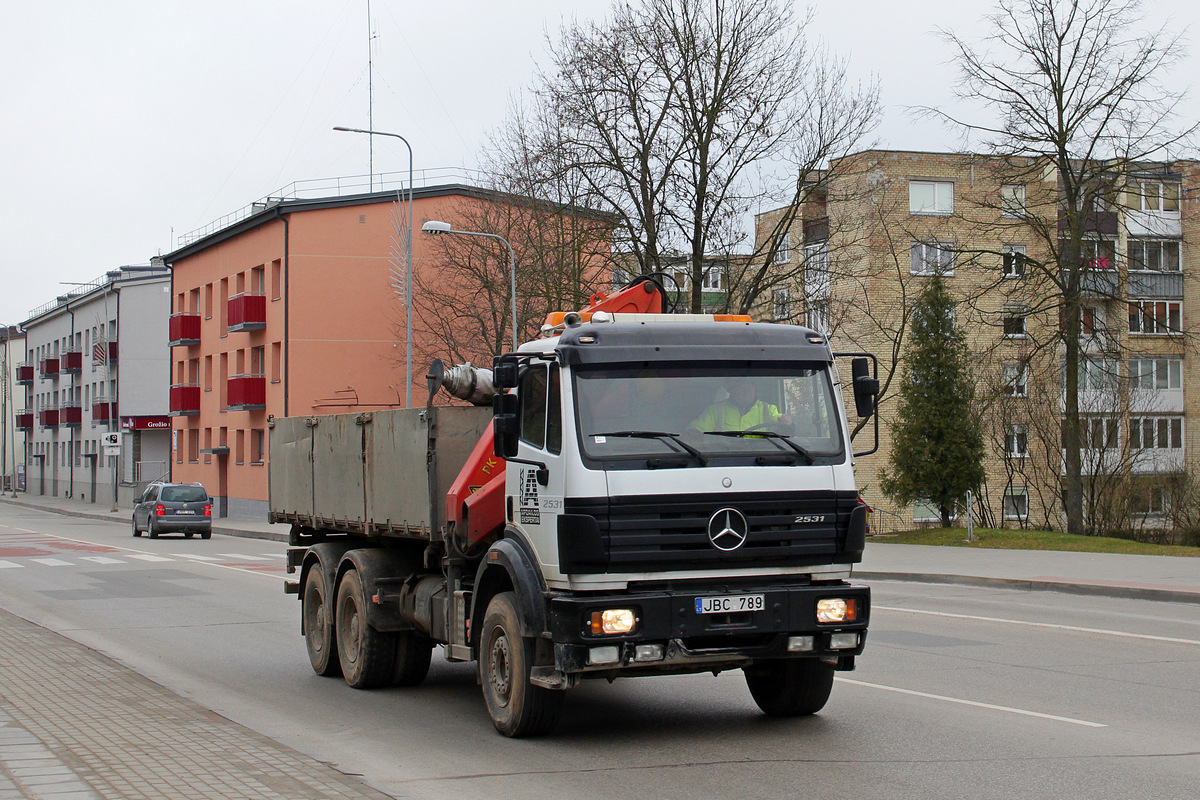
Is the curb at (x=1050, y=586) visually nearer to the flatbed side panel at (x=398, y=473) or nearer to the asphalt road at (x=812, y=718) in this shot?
the asphalt road at (x=812, y=718)

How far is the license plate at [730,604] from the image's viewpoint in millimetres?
7418

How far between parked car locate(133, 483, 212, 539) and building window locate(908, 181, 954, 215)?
93.6ft

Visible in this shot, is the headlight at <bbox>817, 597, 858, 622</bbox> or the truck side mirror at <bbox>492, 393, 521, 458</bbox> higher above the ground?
the truck side mirror at <bbox>492, 393, 521, 458</bbox>

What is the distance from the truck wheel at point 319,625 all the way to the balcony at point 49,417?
83.7 meters

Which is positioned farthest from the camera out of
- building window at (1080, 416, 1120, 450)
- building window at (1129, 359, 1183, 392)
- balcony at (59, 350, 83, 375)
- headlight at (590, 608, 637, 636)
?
balcony at (59, 350, 83, 375)

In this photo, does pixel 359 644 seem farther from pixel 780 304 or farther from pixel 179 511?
pixel 179 511

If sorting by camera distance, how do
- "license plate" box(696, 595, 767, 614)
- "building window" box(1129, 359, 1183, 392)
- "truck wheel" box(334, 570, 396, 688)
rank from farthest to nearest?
"building window" box(1129, 359, 1183, 392) < "truck wheel" box(334, 570, 396, 688) < "license plate" box(696, 595, 767, 614)

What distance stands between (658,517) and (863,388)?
1.78m

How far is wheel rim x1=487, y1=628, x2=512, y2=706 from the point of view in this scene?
26.2 ft

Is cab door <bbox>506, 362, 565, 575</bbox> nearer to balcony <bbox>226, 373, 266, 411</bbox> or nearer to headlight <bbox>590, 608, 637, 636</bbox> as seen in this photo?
headlight <bbox>590, 608, 637, 636</bbox>

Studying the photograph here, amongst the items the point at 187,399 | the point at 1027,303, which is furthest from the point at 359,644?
the point at 187,399

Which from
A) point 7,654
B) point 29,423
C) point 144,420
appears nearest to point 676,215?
point 7,654

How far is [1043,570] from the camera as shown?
2102cm

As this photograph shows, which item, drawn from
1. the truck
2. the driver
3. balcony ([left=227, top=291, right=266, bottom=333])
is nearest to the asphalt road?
the truck
